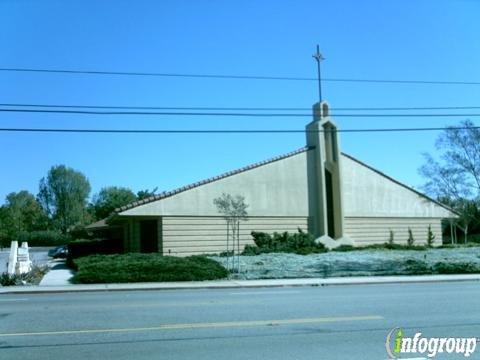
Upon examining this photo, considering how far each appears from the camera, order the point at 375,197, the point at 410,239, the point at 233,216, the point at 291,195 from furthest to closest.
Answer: the point at 410,239 < the point at 375,197 < the point at 291,195 < the point at 233,216

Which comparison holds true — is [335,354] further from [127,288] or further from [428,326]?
[127,288]

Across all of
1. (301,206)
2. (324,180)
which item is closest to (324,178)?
(324,180)

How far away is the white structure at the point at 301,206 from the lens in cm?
2816

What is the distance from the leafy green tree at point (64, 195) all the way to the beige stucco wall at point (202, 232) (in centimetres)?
7629

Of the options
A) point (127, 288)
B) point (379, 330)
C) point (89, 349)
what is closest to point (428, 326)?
point (379, 330)

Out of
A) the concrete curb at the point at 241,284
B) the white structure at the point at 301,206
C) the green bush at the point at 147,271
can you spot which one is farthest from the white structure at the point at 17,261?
the white structure at the point at 301,206

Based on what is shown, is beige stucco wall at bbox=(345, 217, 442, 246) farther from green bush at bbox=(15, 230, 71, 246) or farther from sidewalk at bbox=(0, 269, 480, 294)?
green bush at bbox=(15, 230, 71, 246)

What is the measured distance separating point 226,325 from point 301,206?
22363mm

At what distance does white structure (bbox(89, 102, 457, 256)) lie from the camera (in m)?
28.2

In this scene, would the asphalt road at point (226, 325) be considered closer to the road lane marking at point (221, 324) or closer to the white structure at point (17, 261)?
the road lane marking at point (221, 324)

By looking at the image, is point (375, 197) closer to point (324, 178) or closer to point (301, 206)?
point (324, 178)

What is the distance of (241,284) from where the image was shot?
19.7 meters

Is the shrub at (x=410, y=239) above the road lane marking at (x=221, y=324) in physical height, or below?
above

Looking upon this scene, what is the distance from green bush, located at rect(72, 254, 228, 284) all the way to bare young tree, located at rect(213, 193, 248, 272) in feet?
5.01
